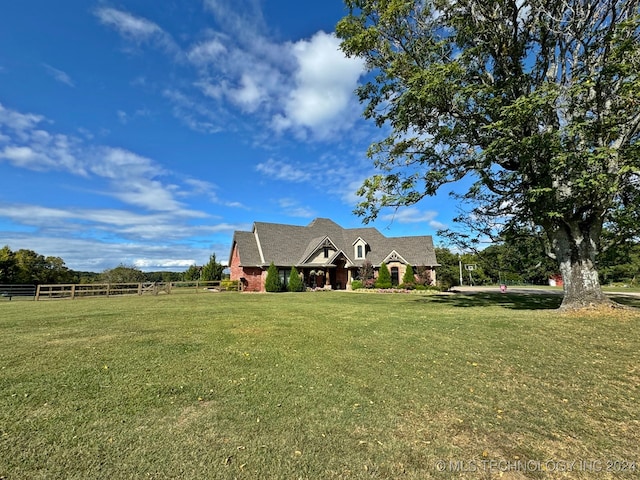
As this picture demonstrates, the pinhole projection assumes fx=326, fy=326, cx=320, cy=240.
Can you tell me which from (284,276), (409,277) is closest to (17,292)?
(284,276)

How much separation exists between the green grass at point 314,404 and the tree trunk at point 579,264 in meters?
3.37

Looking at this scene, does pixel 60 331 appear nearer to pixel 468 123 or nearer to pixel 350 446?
pixel 350 446

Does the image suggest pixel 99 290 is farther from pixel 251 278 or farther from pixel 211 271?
pixel 211 271

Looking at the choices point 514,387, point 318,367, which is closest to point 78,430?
point 318,367

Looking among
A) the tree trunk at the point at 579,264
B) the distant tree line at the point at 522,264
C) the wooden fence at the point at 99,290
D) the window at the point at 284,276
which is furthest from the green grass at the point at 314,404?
the window at the point at 284,276

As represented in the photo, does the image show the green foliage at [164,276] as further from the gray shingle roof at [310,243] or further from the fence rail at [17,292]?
the gray shingle roof at [310,243]

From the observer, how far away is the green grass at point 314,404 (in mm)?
3016

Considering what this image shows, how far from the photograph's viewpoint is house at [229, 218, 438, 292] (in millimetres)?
30266

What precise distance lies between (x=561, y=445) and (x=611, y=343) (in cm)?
553

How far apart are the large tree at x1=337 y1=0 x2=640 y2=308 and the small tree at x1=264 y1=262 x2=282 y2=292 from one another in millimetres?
16345

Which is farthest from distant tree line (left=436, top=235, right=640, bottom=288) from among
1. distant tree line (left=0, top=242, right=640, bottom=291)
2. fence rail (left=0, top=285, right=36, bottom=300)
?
fence rail (left=0, top=285, right=36, bottom=300)

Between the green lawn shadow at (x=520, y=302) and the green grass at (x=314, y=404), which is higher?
the green lawn shadow at (x=520, y=302)

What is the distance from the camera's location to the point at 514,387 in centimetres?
484

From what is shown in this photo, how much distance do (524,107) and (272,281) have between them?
22.4 metres
